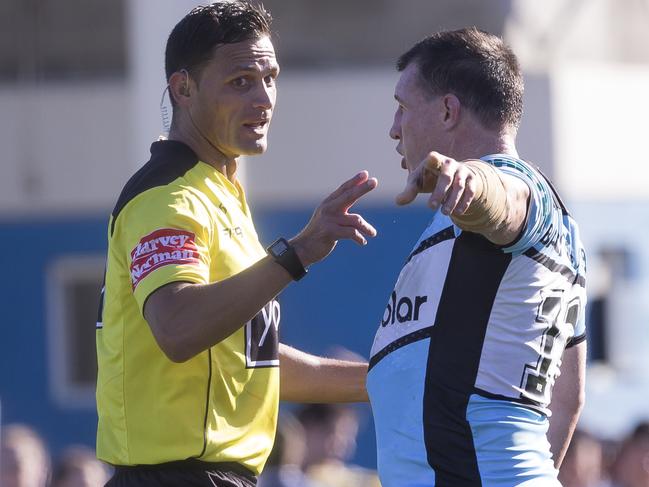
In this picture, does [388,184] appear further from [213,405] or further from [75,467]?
[213,405]

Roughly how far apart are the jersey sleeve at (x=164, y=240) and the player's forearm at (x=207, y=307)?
0.14ft

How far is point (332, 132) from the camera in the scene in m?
13.6

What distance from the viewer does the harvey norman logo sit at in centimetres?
354

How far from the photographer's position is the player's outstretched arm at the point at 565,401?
3928 mm

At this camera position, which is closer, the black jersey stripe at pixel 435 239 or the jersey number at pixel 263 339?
the black jersey stripe at pixel 435 239

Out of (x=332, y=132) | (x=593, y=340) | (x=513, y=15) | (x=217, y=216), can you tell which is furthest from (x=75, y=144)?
(x=217, y=216)

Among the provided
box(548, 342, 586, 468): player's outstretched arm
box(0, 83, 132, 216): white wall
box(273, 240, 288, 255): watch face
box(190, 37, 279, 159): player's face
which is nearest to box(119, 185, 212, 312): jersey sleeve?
box(273, 240, 288, 255): watch face

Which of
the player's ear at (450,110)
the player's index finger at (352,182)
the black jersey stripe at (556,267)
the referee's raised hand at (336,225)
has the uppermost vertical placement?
the player's ear at (450,110)

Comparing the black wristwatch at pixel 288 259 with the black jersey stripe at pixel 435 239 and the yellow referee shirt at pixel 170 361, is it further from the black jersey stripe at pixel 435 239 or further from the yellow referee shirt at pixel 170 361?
the black jersey stripe at pixel 435 239

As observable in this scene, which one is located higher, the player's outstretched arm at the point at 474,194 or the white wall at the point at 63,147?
the player's outstretched arm at the point at 474,194

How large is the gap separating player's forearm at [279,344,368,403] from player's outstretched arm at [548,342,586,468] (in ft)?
2.23

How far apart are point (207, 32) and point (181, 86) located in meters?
0.18

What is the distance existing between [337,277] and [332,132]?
1.50 meters

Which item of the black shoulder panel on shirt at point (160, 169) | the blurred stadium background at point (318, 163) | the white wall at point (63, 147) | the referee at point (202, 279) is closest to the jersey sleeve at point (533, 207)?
the referee at point (202, 279)
